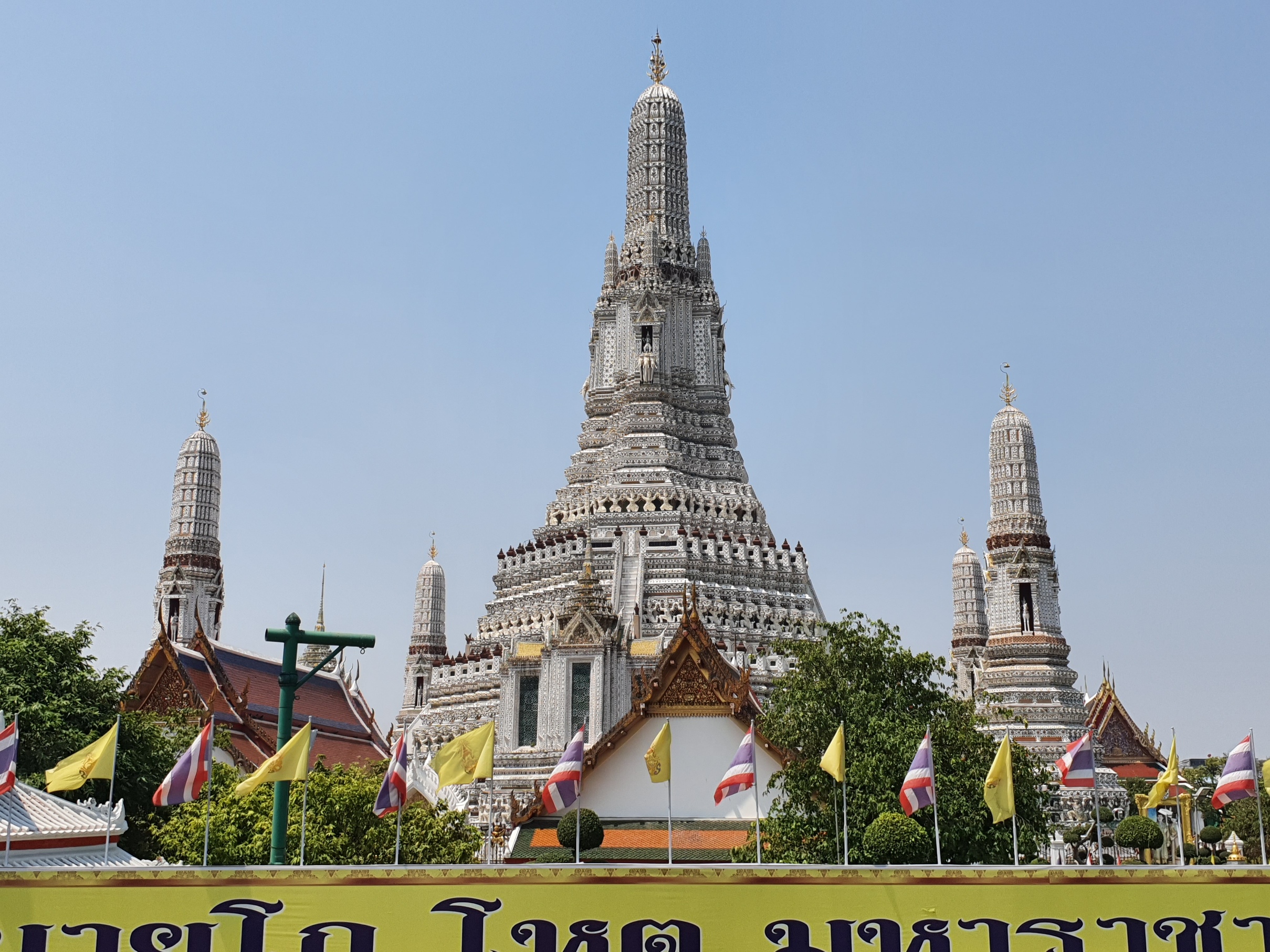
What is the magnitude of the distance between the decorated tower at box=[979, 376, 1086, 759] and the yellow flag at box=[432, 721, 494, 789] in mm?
51039

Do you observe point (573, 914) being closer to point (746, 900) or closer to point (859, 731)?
point (746, 900)

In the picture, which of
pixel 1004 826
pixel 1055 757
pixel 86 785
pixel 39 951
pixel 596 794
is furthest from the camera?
pixel 1055 757

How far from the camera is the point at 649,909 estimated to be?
750 inches

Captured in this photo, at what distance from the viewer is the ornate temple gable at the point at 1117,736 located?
82.2 meters

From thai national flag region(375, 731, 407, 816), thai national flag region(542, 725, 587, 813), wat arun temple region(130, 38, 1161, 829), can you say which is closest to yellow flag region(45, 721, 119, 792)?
thai national flag region(375, 731, 407, 816)

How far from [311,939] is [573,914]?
3.53m

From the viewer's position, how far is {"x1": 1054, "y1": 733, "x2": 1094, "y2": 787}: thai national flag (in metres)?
28.0

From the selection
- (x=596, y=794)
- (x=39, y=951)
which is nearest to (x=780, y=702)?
(x=596, y=794)

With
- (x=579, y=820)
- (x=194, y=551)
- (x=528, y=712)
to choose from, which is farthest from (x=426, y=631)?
(x=579, y=820)

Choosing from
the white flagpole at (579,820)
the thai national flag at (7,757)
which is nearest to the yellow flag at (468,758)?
the white flagpole at (579,820)

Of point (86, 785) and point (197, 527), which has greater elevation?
point (197, 527)

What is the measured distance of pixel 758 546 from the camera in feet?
244

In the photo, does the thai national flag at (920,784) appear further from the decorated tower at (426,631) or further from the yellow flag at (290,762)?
the decorated tower at (426,631)

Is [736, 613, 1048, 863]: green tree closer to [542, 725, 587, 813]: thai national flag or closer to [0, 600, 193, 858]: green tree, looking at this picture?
[542, 725, 587, 813]: thai national flag
